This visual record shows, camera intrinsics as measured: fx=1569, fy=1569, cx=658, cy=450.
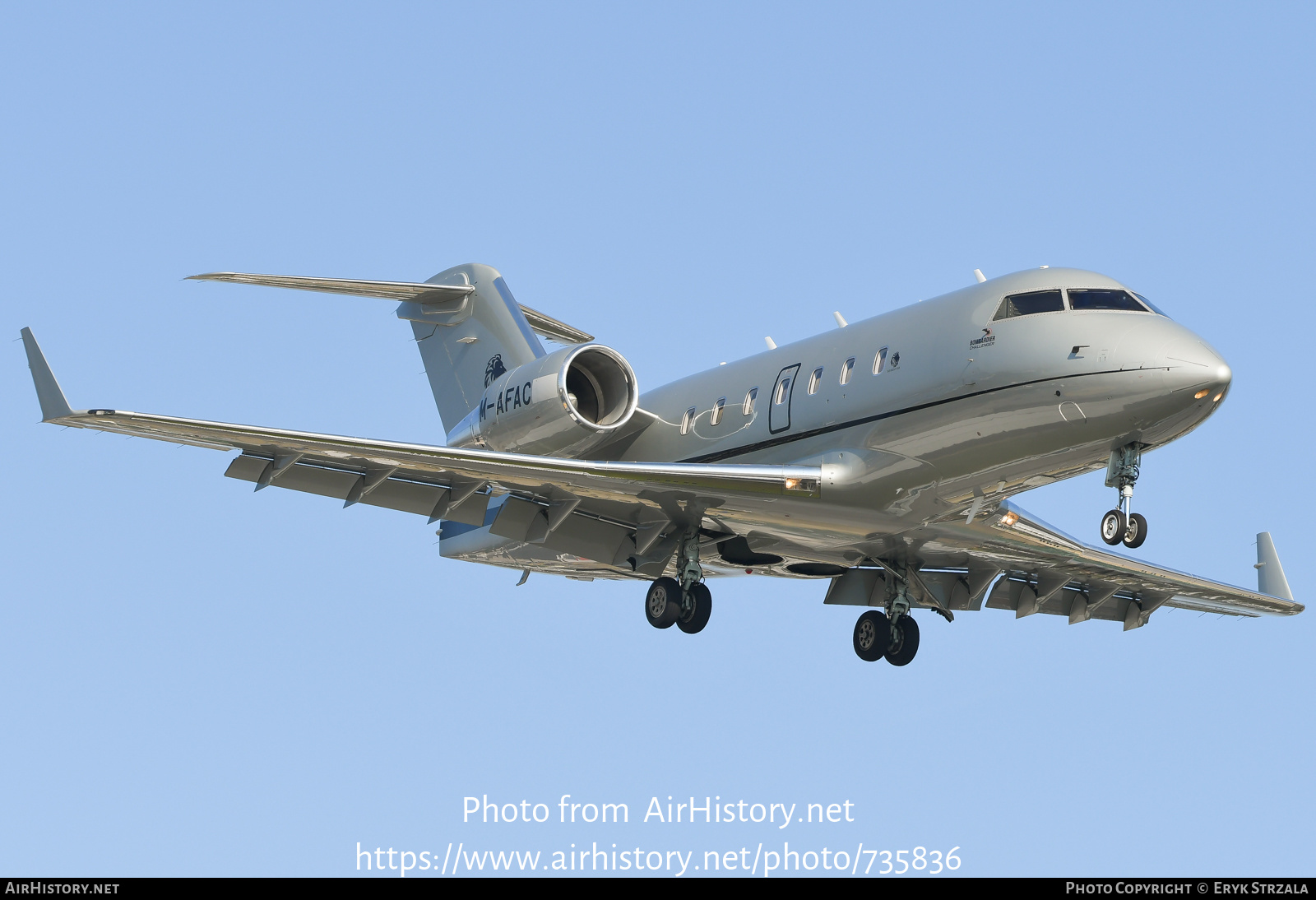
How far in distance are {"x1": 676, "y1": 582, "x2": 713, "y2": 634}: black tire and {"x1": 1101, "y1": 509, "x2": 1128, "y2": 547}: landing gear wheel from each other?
5166 mm

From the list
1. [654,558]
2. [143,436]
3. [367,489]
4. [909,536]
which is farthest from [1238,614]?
[143,436]

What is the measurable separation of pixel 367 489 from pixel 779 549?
508cm

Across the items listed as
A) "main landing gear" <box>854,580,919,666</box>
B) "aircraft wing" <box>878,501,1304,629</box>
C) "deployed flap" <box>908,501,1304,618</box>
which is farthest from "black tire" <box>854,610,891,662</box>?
"deployed flap" <box>908,501,1304,618</box>

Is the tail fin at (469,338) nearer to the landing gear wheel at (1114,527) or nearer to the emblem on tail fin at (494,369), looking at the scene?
the emblem on tail fin at (494,369)

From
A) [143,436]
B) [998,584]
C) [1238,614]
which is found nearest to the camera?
[143,436]

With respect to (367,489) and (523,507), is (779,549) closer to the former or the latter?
(523,507)

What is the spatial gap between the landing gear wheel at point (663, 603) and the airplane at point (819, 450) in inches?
1.2

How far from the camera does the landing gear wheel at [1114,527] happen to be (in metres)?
15.2

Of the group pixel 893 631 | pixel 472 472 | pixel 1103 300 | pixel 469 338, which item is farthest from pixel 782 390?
pixel 469 338

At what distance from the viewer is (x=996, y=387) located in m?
15.7

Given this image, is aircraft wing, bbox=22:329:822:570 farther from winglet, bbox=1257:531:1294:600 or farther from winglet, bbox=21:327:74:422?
winglet, bbox=1257:531:1294:600

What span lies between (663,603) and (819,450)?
9.82ft

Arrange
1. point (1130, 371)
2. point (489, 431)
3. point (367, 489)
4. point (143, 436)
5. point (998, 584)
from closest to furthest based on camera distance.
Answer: point (1130, 371)
point (143, 436)
point (367, 489)
point (489, 431)
point (998, 584)

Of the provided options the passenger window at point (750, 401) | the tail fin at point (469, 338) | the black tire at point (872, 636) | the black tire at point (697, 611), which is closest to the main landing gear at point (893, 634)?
the black tire at point (872, 636)
